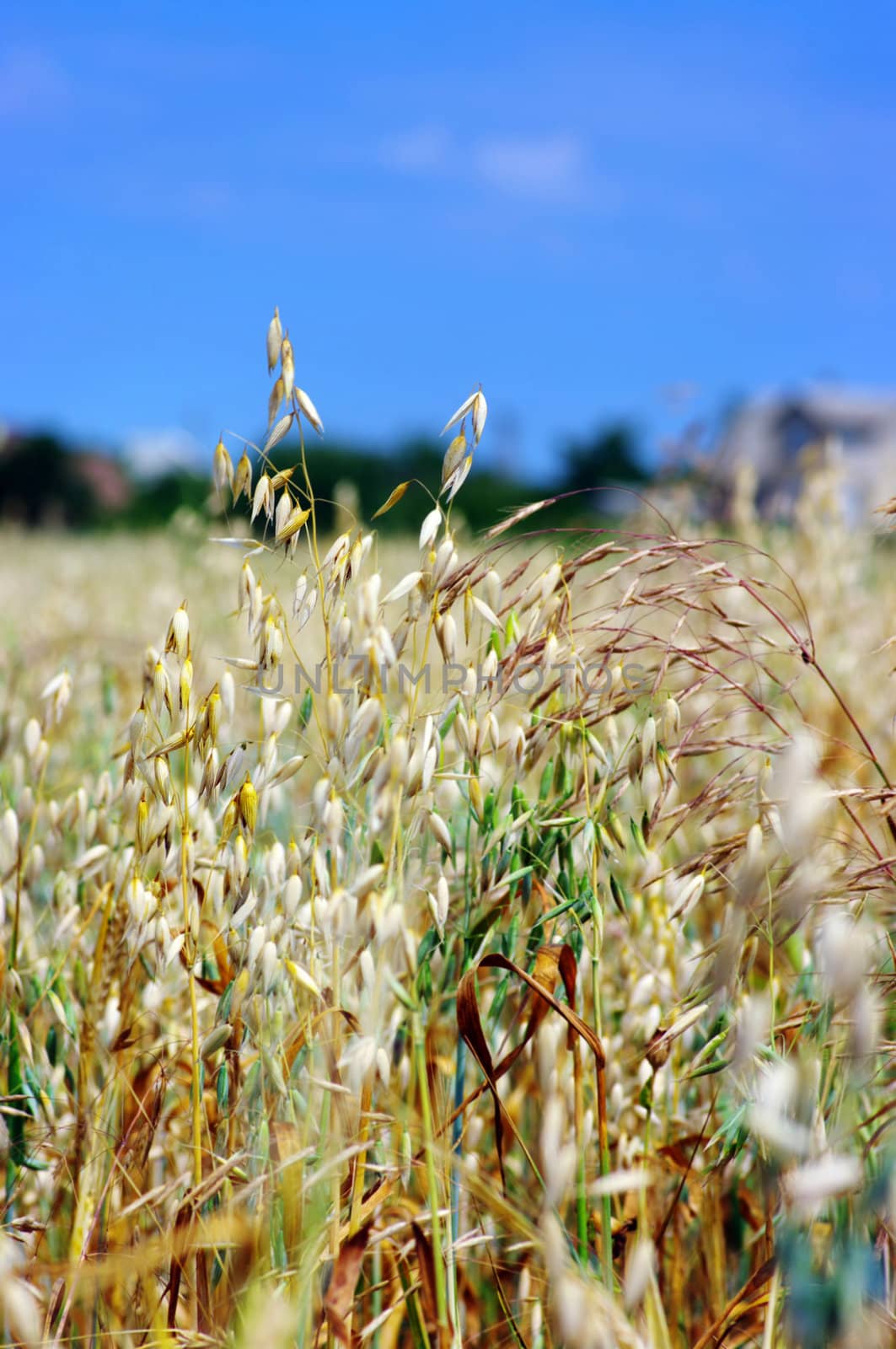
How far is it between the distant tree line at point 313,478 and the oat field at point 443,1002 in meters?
13.1

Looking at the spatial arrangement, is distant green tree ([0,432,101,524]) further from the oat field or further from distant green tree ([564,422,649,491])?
the oat field

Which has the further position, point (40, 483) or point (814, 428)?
point (40, 483)

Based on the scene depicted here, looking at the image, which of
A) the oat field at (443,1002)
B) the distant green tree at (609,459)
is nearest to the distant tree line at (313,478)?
the distant green tree at (609,459)

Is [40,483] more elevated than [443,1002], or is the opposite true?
[443,1002]

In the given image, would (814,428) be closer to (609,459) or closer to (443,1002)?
(609,459)

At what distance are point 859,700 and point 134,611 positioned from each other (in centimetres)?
299

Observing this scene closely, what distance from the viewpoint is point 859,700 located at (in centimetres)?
281

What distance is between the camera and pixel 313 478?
581 inches

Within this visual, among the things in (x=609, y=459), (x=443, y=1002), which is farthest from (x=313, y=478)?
(x=443, y=1002)

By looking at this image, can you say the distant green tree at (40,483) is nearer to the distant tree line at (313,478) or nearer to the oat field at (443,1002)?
the distant tree line at (313,478)

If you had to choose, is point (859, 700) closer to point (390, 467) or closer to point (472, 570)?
point (472, 570)

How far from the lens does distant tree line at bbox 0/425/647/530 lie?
1511 cm

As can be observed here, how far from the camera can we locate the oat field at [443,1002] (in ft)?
2.52

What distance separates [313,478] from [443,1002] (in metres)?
13.9
